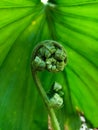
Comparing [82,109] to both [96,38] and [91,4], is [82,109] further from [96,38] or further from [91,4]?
[91,4]

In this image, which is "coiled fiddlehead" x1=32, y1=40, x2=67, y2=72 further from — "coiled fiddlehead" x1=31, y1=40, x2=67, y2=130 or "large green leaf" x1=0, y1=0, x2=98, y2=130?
"large green leaf" x1=0, y1=0, x2=98, y2=130

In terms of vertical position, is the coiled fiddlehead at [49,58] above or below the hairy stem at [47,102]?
above

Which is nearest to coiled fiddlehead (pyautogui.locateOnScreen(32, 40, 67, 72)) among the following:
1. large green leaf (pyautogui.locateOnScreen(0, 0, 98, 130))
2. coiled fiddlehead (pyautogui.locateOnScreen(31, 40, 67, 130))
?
coiled fiddlehead (pyautogui.locateOnScreen(31, 40, 67, 130))

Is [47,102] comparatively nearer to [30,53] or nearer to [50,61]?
[50,61]

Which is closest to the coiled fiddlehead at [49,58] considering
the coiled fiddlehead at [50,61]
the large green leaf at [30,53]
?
the coiled fiddlehead at [50,61]

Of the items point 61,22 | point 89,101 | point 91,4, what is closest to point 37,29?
point 61,22

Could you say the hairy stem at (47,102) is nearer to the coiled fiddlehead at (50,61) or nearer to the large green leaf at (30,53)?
the coiled fiddlehead at (50,61)
